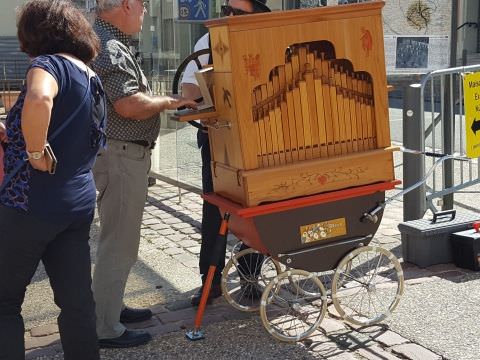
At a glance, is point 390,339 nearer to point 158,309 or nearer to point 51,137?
point 158,309

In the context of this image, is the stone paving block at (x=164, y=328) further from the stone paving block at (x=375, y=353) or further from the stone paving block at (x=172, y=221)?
the stone paving block at (x=172, y=221)

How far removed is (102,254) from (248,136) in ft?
3.42

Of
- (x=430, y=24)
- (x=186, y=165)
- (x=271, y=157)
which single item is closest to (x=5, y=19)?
(x=186, y=165)

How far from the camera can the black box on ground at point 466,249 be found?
15.1 feet

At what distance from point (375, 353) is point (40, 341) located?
1.82 meters

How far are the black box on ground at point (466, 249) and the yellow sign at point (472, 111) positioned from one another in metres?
0.57

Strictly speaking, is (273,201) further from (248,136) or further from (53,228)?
(53,228)

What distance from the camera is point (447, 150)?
17.0 feet

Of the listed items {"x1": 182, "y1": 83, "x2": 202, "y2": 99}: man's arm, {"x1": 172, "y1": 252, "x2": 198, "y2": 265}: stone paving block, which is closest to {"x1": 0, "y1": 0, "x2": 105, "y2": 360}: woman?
{"x1": 182, "y1": 83, "x2": 202, "y2": 99}: man's arm

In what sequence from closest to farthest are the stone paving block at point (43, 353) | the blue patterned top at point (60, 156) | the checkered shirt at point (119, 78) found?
the blue patterned top at point (60, 156) → the checkered shirt at point (119, 78) → the stone paving block at point (43, 353)

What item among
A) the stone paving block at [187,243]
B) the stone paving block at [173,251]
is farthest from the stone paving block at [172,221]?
the stone paving block at [173,251]

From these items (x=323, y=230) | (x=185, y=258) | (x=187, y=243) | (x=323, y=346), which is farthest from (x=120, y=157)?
(x=187, y=243)

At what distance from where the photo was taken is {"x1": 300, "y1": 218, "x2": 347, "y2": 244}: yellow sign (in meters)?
3.48

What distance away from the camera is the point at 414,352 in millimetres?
3486
